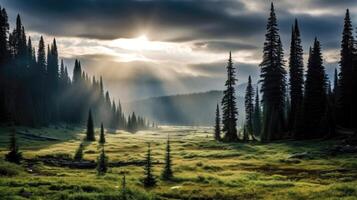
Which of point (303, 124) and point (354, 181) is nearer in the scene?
point (354, 181)

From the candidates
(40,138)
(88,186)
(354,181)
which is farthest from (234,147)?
(40,138)

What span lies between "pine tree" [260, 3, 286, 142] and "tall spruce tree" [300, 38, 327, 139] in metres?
7.36

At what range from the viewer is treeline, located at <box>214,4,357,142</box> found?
74.7 metres

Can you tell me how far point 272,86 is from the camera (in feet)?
280

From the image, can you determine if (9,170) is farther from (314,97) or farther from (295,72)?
(295,72)

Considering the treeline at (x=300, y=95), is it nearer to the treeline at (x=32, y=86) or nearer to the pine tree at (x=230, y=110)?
the pine tree at (x=230, y=110)

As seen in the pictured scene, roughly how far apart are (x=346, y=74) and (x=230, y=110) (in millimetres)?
25301

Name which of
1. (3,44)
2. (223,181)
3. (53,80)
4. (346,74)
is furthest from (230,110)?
(53,80)

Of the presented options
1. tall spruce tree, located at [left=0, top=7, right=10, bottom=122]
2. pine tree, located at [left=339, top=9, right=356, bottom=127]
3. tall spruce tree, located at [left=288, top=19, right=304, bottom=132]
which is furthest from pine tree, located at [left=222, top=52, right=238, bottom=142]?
tall spruce tree, located at [left=0, top=7, right=10, bottom=122]

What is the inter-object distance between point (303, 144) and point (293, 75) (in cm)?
2591

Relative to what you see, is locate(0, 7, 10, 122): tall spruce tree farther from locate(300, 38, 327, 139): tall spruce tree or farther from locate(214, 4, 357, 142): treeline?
locate(300, 38, 327, 139): tall spruce tree

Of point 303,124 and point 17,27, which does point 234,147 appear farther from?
point 17,27

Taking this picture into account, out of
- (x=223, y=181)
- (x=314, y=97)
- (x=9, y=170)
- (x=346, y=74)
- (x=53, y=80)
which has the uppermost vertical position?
(x=53, y=80)

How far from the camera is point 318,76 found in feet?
257
